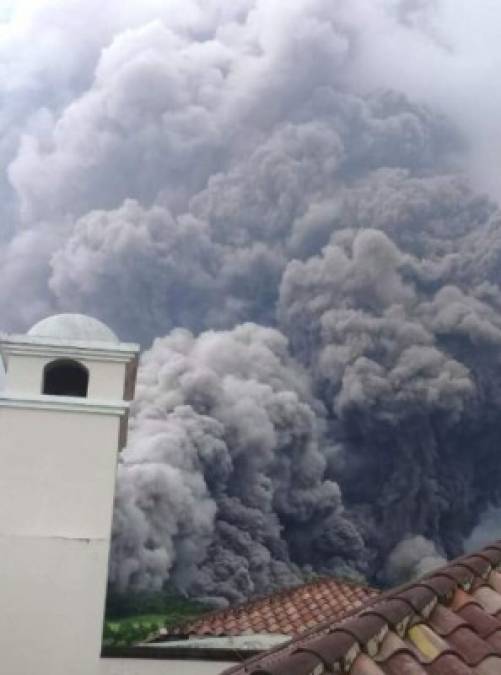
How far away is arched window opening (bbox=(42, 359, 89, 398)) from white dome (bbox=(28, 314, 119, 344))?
0.21 meters

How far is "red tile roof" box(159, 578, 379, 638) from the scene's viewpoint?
7789 millimetres

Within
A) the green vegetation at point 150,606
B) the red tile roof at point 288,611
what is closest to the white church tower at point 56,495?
the red tile roof at point 288,611

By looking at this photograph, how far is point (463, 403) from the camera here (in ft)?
103

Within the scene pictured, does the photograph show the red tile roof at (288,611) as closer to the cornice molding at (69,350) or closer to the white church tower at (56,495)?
the white church tower at (56,495)

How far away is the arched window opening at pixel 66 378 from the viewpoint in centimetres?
611

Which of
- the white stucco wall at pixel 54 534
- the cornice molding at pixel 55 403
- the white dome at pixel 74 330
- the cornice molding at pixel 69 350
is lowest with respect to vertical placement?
the white stucco wall at pixel 54 534

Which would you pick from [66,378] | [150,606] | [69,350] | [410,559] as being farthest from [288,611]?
[410,559]

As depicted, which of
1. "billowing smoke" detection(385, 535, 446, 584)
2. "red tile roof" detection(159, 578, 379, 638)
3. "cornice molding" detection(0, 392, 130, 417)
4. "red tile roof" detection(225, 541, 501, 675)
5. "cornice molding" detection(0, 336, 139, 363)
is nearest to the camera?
"red tile roof" detection(225, 541, 501, 675)

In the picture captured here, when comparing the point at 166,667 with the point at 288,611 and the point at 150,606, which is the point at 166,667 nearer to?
the point at 288,611

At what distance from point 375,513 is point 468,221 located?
1149 cm

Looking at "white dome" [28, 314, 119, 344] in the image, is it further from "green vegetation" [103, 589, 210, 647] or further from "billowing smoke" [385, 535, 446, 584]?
"billowing smoke" [385, 535, 446, 584]

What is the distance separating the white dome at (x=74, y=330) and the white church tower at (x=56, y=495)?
22 centimetres

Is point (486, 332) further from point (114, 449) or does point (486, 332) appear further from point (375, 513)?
point (114, 449)

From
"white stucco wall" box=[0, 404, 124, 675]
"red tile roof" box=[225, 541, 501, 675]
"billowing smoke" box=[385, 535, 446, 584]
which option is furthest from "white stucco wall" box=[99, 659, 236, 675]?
"billowing smoke" box=[385, 535, 446, 584]
